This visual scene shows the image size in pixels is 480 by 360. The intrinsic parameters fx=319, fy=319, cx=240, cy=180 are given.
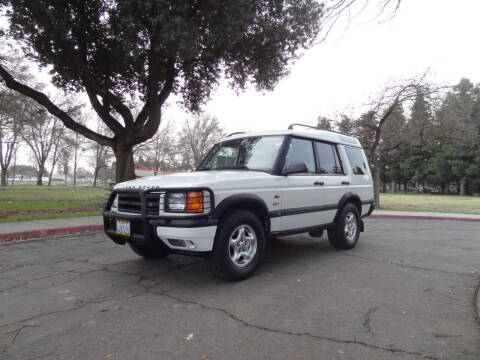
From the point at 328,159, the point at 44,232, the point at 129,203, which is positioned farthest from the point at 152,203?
the point at 44,232

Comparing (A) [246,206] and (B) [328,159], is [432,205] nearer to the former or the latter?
(B) [328,159]

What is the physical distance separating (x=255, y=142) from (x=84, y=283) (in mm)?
3099

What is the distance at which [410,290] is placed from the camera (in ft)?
12.3

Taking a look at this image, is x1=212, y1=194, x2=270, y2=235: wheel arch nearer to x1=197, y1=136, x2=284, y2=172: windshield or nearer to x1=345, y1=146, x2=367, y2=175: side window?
x1=197, y1=136, x2=284, y2=172: windshield

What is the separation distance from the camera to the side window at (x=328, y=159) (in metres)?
5.51

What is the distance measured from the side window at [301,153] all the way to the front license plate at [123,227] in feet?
7.72

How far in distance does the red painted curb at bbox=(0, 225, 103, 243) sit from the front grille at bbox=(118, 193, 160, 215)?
167 inches

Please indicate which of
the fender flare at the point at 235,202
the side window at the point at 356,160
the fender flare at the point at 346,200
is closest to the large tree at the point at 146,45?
the side window at the point at 356,160

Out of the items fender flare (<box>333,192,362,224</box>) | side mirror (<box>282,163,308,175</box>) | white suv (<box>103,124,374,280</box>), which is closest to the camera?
white suv (<box>103,124,374,280</box>)

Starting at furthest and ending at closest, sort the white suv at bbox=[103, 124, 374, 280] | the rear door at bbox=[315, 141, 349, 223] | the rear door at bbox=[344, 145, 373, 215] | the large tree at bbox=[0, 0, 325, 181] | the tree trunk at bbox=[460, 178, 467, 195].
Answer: the tree trunk at bbox=[460, 178, 467, 195] → the large tree at bbox=[0, 0, 325, 181] → the rear door at bbox=[344, 145, 373, 215] → the rear door at bbox=[315, 141, 349, 223] → the white suv at bbox=[103, 124, 374, 280]

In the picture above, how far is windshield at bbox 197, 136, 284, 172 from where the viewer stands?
4699mm

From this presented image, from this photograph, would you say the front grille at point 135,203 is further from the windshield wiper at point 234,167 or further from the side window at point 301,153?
the side window at point 301,153

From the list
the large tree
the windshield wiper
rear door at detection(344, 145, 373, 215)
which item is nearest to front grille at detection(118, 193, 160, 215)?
the windshield wiper

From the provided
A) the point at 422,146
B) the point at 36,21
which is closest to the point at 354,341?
the point at 36,21
